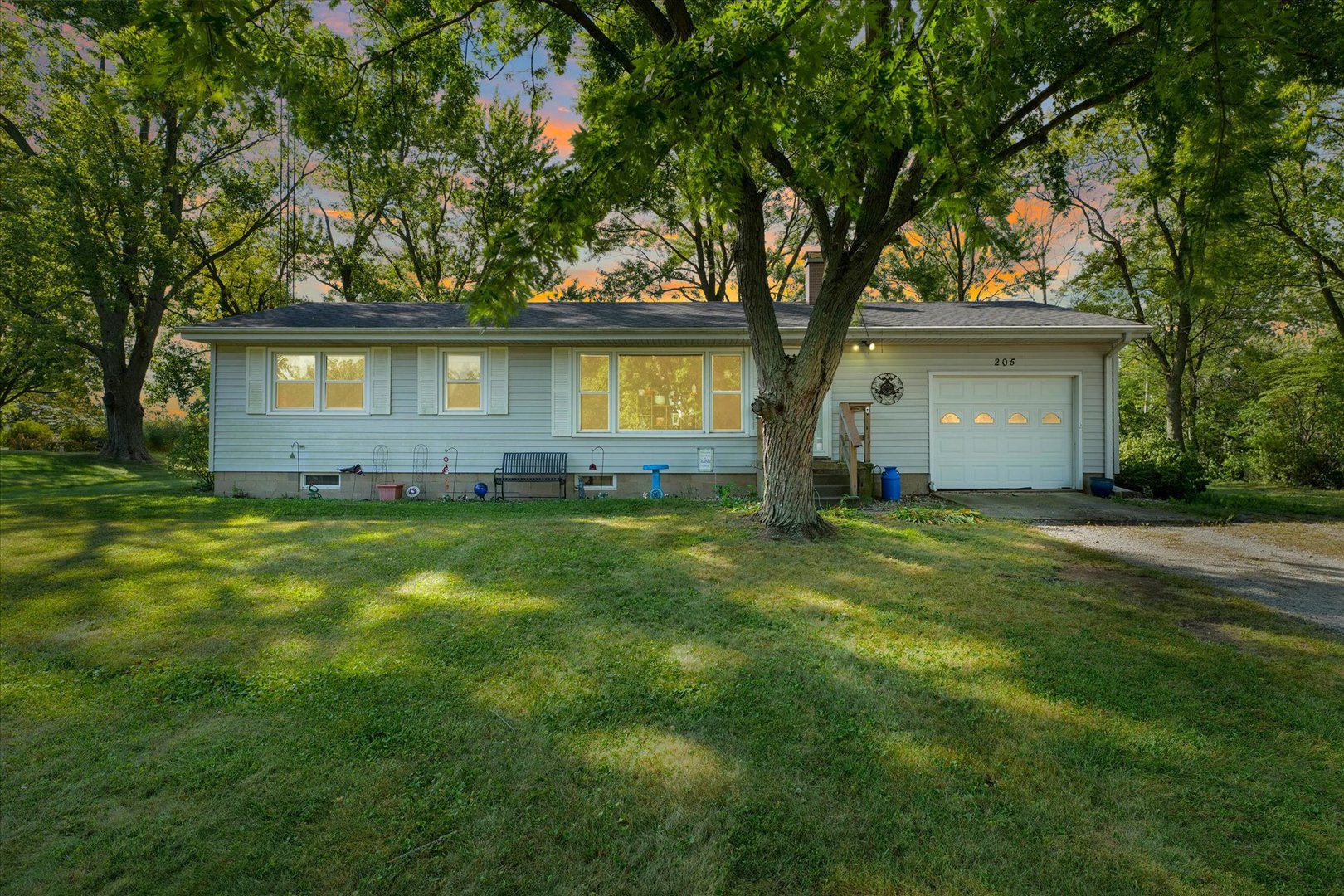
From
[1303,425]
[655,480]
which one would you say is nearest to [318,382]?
[655,480]

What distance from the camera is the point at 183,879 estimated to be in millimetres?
1871

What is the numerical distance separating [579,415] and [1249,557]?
371 inches

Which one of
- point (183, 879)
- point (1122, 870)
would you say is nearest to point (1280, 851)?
point (1122, 870)

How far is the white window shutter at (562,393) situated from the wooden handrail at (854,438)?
4.93 m

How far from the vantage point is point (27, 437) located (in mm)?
20797

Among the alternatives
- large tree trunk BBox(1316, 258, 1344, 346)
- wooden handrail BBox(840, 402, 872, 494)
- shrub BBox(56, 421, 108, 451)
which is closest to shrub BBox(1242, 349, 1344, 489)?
large tree trunk BBox(1316, 258, 1344, 346)

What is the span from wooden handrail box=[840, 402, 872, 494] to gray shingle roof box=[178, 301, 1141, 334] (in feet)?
5.74

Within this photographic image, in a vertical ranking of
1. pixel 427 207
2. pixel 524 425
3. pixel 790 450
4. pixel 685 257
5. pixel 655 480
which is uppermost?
pixel 427 207

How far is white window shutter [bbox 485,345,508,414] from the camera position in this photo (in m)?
10.8

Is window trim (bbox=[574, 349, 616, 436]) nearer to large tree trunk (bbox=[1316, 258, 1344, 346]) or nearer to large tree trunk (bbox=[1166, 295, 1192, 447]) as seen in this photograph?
large tree trunk (bbox=[1166, 295, 1192, 447])

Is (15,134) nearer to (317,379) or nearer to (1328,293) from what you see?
(317,379)

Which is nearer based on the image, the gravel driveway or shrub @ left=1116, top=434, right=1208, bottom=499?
the gravel driveway

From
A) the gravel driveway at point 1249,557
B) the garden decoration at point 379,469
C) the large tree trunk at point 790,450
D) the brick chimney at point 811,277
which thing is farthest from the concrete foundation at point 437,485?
the gravel driveway at point 1249,557

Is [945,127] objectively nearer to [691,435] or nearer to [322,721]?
[322,721]
